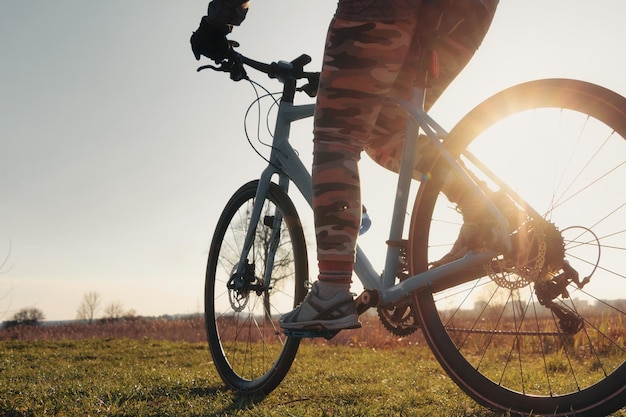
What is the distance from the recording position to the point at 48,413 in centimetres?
248

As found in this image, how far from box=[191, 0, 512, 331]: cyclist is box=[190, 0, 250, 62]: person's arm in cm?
95

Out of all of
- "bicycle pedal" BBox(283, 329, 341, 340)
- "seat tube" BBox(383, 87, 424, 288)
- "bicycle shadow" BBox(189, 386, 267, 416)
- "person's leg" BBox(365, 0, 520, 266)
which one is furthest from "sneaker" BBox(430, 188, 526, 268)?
"bicycle shadow" BBox(189, 386, 267, 416)

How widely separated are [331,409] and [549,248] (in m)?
1.24

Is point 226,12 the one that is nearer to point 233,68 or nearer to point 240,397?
point 233,68

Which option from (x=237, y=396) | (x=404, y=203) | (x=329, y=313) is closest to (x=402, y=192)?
(x=404, y=203)

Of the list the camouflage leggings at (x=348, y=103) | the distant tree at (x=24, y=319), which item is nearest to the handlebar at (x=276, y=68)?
the camouflage leggings at (x=348, y=103)

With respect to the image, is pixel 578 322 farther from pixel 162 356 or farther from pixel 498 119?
pixel 162 356

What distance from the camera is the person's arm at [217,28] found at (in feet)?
9.81

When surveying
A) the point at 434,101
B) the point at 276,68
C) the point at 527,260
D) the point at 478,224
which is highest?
the point at 276,68

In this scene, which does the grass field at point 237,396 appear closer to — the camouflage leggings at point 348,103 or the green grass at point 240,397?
the green grass at point 240,397

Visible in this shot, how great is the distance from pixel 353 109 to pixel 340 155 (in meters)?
0.20

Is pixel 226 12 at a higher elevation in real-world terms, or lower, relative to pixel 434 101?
higher

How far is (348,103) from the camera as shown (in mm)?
2264

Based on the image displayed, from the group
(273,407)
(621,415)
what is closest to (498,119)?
(621,415)
